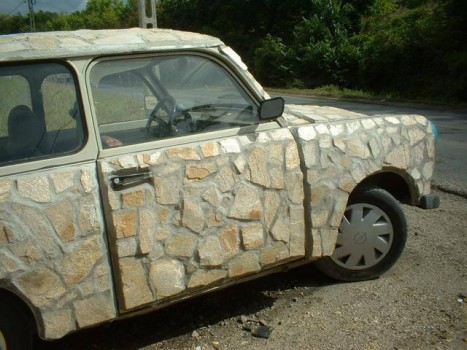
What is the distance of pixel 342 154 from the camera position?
3.78m

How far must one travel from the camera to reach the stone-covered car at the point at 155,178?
288cm

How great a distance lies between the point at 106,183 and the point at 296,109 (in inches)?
72.8

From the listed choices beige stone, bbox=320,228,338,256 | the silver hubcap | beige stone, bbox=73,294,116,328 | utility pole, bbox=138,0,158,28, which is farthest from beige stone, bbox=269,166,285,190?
utility pole, bbox=138,0,158,28

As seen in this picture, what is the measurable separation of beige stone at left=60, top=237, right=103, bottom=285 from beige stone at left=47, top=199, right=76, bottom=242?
8cm

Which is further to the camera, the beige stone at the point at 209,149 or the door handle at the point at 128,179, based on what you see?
the beige stone at the point at 209,149

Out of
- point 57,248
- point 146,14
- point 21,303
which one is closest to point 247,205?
point 57,248

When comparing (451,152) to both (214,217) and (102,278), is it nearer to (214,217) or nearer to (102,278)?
(214,217)

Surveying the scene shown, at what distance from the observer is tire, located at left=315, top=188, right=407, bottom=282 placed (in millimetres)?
4039

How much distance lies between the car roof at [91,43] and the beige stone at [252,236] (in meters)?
1.17

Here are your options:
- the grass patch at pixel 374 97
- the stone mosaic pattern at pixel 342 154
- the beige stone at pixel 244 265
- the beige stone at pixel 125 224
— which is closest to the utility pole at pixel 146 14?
the stone mosaic pattern at pixel 342 154

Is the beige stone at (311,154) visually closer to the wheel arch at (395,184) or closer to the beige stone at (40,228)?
the wheel arch at (395,184)

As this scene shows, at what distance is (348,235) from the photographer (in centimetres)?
404

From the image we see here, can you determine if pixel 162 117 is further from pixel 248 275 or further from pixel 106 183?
pixel 248 275

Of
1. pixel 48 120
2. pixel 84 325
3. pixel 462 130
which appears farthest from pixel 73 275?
pixel 462 130
